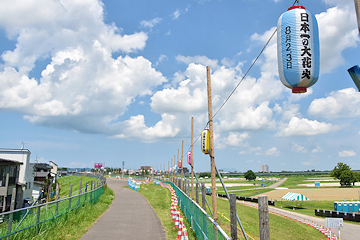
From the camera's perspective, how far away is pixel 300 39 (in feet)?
23.1

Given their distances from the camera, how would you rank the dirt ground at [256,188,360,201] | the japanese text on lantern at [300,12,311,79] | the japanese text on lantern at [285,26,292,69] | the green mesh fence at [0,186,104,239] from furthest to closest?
1. the dirt ground at [256,188,360,201]
2. the green mesh fence at [0,186,104,239]
3. the japanese text on lantern at [285,26,292,69]
4. the japanese text on lantern at [300,12,311,79]

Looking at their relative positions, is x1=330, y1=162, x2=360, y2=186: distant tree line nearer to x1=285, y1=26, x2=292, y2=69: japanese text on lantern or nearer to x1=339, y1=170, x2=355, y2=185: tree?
x1=339, y1=170, x2=355, y2=185: tree

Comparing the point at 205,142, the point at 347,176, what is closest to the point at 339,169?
the point at 347,176

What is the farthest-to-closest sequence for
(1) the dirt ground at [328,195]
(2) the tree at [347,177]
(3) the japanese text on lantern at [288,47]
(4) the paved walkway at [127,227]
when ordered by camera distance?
(2) the tree at [347,177], (1) the dirt ground at [328,195], (4) the paved walkway at [127,227], (3) the japanese text on lantern at [288,47]

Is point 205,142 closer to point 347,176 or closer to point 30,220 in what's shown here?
point 30,220

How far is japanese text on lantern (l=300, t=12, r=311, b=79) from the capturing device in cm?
688

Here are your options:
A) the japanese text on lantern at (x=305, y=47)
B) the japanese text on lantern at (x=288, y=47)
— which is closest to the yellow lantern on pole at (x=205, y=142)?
the japanese text on lantern at (x=288, y=47)

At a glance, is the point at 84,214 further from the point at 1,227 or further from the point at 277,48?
the point at 277,48

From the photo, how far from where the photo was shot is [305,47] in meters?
6.95

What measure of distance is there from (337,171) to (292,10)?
382ft

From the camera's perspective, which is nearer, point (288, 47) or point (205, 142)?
point (288, 47)

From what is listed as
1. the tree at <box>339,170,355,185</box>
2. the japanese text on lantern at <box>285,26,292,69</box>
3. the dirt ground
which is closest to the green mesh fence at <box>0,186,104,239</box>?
the japanese text on lantern at <box>285,26,292,69</box>

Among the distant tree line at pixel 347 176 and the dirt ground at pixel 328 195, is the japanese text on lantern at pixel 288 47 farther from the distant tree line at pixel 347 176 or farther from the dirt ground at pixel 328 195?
the distant tree line at pixel 347 176

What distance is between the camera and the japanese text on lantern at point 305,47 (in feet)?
22.6
